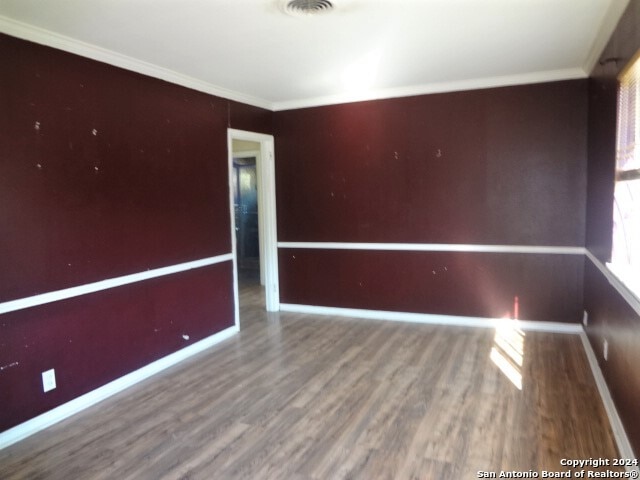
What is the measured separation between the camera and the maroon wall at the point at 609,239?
89.6 inches

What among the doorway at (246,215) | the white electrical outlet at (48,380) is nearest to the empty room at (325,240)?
the white electrical outlet at (48,380)

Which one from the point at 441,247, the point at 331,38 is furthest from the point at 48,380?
the point at 441,247

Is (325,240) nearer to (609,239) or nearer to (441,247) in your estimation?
(441,247)

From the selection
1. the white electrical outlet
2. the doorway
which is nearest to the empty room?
the white electrical outlet

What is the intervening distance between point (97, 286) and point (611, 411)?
3.41m

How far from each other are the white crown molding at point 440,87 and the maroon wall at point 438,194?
2.5 inches

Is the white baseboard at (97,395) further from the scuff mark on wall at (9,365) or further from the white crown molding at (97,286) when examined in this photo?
the white crown molding at (97,286)

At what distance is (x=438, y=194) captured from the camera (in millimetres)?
4750

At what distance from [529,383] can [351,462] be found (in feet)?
5.20

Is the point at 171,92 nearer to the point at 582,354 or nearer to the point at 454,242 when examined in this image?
the point at 454,242

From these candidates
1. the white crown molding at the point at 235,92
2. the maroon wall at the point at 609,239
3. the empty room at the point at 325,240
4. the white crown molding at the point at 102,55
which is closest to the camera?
the maroon wall at the point at 609,239

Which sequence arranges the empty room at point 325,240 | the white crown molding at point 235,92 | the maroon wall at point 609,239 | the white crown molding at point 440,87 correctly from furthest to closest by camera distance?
the white crown molding at point 440,87
the white crown molding at point 235,92
the empty room at point 325,240
the maroon wall at point 609,239

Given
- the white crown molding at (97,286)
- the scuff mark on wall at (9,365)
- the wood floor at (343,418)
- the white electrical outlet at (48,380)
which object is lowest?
the wood floor at (343,418)

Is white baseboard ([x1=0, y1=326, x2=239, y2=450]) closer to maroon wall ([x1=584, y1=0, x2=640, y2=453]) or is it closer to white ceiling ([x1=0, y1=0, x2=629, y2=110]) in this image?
white ceiling ([x1=0, y1=0, x2=629, y2=110])
